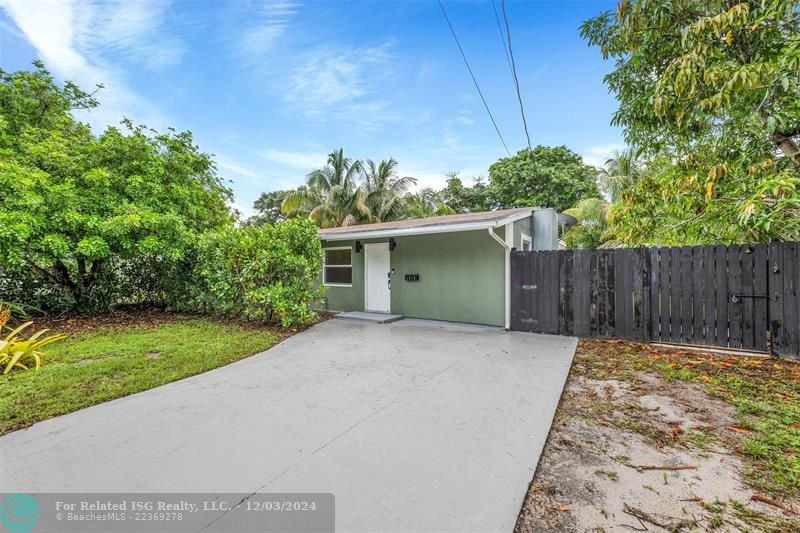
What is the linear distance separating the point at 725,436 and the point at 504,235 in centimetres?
470

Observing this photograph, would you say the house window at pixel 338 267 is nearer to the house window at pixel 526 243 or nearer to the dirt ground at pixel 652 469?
the house window at pixel 526 243

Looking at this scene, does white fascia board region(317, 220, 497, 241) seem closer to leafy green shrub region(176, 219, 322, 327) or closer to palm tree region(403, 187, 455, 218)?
leafy green shrub region(176, 219, 322, 327)

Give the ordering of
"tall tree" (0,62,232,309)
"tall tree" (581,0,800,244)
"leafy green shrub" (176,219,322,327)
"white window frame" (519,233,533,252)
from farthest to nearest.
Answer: "white window frame" (519,233,533,252) → "leafy green shrub" (176,219,322,327) → "tall tree" (0,62,232,309) → "tall tree" (581,0,800,244)

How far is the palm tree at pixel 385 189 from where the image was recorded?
57.8 ft

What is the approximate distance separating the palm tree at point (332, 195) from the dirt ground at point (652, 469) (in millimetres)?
14973

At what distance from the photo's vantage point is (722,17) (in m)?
3.68

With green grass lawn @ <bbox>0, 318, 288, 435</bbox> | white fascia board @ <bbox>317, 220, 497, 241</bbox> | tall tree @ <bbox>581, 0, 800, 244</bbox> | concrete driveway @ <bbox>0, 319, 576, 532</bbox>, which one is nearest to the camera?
concrete driveway @ <bbox>0, 319, 576, 532</bbox>

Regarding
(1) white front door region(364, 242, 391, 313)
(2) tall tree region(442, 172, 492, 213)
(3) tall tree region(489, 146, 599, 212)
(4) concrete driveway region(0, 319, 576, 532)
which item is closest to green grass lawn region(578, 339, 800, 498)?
(4) concrete driveway region(0, 319, 576, 532)

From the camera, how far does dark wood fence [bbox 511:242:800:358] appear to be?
4.66 metres

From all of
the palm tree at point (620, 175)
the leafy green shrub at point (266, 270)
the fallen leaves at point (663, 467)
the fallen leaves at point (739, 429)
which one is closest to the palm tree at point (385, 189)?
the palm tree at point (620, 175)

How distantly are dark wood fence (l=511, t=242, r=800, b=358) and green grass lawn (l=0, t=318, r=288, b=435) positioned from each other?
16.6 feet

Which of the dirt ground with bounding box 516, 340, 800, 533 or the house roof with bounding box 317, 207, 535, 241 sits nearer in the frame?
the dirt ground with bounding box 516, 340, 800, 533

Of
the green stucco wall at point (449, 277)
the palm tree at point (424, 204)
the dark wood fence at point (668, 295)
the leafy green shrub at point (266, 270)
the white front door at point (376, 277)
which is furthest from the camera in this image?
the palm tree at point (424, 204)

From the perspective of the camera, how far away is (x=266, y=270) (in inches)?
260
